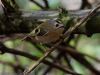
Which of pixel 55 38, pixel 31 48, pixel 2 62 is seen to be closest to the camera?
pixel 55 38

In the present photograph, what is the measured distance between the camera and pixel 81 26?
62cm

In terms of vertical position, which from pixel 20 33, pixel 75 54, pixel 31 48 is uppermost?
pixel 20 33

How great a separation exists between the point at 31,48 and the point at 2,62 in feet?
0.66

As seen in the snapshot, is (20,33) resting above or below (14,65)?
above

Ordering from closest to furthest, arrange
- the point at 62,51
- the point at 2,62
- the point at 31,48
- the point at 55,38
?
the point at 55,38
the point at 62,51
the point at 2,62
the point at 31,48

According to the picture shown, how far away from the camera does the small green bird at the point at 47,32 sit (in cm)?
58

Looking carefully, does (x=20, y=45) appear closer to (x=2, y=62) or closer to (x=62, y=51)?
(x=2, y=62)

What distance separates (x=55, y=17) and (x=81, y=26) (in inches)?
2.2

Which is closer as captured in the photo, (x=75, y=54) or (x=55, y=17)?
(x=55, y=17)

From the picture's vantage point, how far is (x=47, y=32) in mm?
584

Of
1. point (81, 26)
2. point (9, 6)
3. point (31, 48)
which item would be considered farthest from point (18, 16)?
point (31, 48)

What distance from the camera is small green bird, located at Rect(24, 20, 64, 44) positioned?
584 mm

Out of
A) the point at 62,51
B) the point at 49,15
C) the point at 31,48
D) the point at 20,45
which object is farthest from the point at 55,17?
the point at 31,48

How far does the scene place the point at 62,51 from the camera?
1.09m
